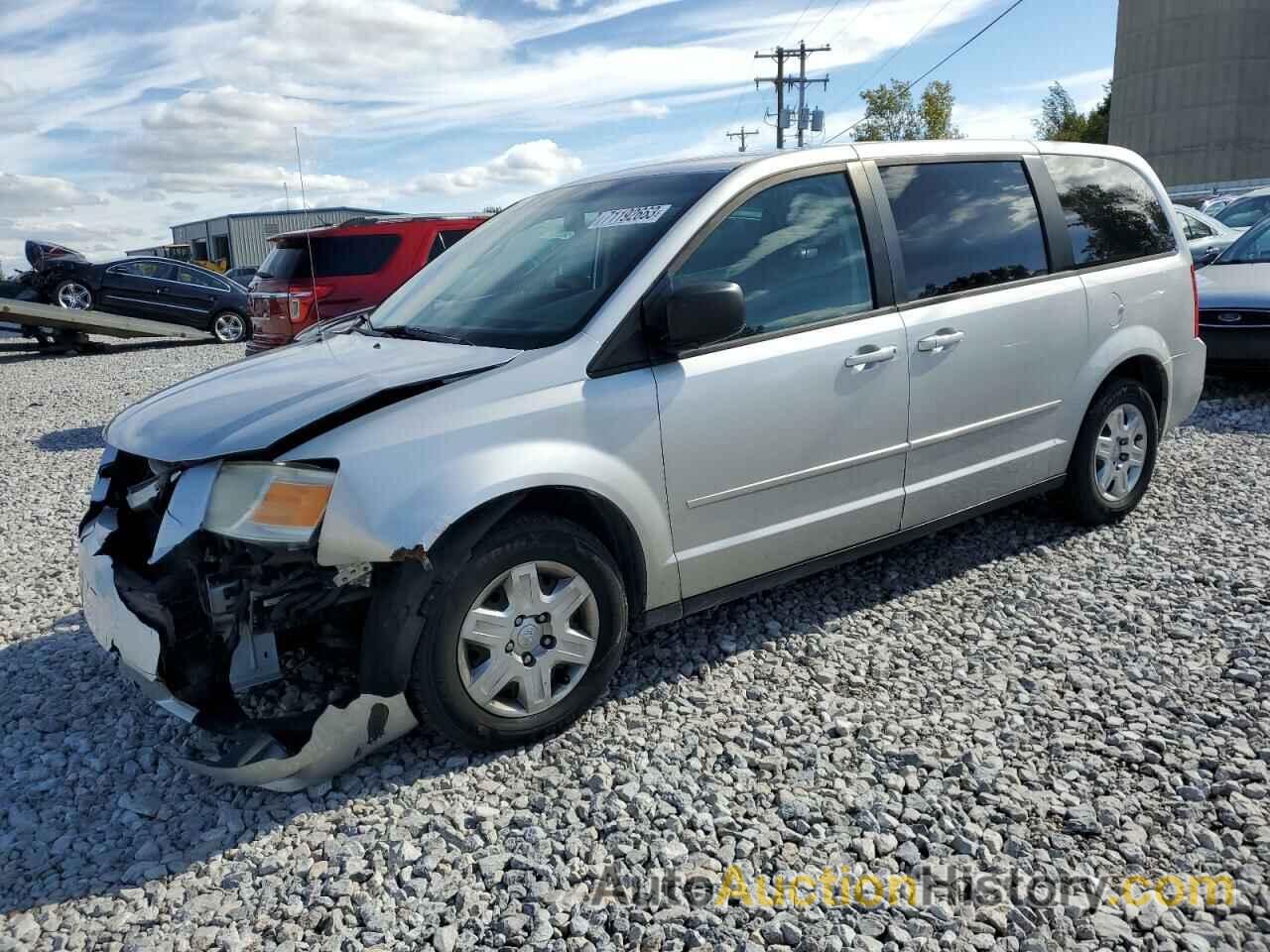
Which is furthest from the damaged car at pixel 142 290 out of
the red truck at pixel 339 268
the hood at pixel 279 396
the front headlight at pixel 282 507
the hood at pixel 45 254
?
the front headlight at pixel 282 507

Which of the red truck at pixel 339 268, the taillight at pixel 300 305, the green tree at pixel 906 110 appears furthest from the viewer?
the green tree at pixel 906 110

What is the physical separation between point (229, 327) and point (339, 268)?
1078 centimetres

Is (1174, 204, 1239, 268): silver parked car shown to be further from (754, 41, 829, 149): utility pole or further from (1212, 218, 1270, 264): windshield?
(754, 41, 829, 149): utility pole

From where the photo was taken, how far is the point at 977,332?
4.06 metres

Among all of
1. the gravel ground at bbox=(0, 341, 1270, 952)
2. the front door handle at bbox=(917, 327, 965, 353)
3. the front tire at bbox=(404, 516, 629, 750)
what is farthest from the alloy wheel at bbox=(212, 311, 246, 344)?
the front tire at bbox=(404, 516, 629, 750)

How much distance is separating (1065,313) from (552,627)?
2866 millimetres

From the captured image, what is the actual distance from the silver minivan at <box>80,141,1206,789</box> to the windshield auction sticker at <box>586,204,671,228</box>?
0.03 meters

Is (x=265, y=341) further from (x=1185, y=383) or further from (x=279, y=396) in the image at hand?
(x=1185, y=383)

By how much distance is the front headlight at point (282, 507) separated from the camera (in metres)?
2.75

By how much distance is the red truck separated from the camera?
8422 mm

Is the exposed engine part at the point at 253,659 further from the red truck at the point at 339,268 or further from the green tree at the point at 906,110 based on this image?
the green tree at the point at 906,110

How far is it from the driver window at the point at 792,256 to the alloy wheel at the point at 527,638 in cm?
114

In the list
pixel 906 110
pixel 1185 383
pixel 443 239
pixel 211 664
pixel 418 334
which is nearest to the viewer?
pixel 211 664

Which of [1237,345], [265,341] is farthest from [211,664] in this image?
[1237,345]
